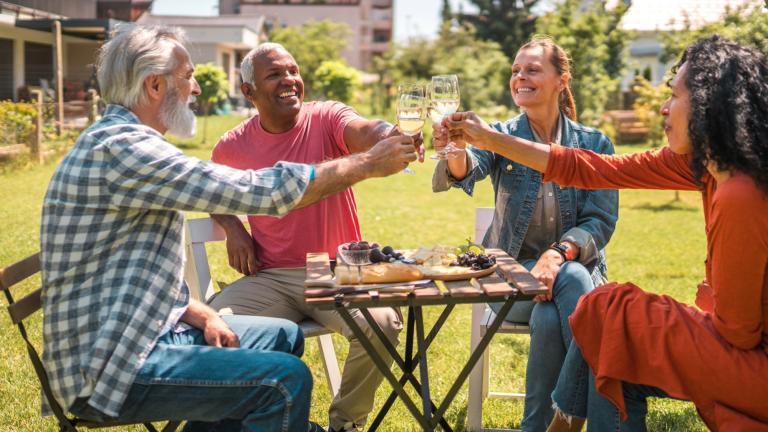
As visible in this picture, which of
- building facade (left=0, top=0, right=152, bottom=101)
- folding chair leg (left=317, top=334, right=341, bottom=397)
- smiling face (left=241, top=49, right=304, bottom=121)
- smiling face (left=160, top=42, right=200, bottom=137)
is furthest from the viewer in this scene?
building facade (left=0, top=0, right=152, bottom=101)

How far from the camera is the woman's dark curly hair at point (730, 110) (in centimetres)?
248

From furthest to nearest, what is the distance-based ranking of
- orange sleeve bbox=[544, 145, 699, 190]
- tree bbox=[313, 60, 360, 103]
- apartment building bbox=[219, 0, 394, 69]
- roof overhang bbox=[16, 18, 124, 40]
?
apartment building bbox=[219, 0, 394, 69]
tree bbox=[313, 60, 360, 103]
roof overhang bbox=[16, 18, 124, 40]
orange sleeve bbox=[544, 145, 699, 190]

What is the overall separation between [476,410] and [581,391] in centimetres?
97

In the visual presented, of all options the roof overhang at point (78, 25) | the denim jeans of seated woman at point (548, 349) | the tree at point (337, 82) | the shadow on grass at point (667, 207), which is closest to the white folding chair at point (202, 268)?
the denim jeans of seated woman at point (548, 349)

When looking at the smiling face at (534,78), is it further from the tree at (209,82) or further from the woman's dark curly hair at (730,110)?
the tree at (209,82)

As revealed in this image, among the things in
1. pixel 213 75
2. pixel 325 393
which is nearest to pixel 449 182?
pixel 325 393

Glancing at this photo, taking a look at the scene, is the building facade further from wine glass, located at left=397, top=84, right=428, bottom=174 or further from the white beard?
wine glass, located at left=397, top=84, right=428, bottom=174

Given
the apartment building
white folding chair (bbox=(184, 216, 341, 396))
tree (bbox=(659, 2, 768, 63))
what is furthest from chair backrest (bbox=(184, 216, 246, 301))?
the apartment building

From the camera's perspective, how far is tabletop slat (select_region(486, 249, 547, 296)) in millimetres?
2757

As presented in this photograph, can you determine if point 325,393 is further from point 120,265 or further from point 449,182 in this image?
point 120,265

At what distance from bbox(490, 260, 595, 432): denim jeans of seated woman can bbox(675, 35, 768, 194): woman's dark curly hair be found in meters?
0.85

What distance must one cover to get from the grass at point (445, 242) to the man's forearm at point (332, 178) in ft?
5.49

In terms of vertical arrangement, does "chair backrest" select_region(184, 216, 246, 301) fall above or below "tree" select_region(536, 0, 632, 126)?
below

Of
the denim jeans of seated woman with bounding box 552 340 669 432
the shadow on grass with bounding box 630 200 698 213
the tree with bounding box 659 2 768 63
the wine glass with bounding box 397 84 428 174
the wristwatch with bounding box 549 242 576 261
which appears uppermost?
the tree with bounding box 659 2 768 63
